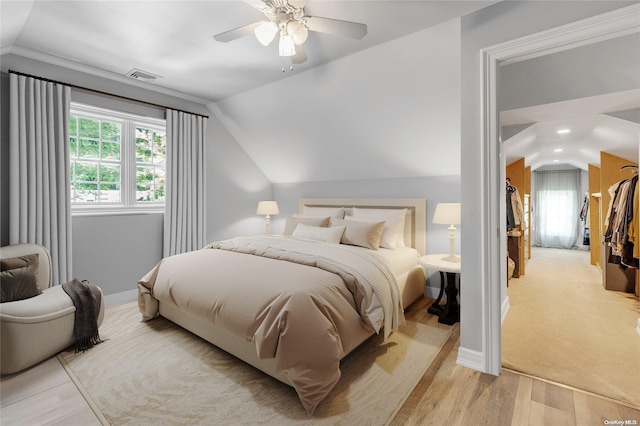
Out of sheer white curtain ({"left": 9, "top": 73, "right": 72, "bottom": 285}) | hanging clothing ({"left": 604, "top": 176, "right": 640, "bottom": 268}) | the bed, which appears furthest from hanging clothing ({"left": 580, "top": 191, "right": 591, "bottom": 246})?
sheer white curtain ({"left": 9, "top": 73, "right": 72, "bottom": 285})

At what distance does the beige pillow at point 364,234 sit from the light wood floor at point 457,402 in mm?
1456

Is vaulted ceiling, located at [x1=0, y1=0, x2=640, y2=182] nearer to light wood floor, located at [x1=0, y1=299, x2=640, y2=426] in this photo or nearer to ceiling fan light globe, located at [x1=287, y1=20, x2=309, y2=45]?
ceiling fan light globe, located at [x1=287, y1=20, x2=309, y2=45]

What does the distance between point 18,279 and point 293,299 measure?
216 centimetres

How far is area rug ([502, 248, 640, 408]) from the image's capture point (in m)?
2.04

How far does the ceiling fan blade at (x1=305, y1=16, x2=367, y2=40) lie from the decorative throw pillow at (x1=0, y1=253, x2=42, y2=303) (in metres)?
2.79

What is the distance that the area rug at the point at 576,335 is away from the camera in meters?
2.04

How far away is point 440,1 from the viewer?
2.09m

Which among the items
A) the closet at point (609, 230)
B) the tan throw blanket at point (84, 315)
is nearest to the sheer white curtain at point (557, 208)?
the closet at point (609, 230)

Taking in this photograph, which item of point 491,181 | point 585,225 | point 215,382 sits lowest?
point 215,382

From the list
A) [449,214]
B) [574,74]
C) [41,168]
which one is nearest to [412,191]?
[449,214]

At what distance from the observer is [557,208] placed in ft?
25.5

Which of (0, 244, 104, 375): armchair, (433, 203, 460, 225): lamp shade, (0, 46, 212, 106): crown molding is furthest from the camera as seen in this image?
(433, 203, 460, 225): lamp shade

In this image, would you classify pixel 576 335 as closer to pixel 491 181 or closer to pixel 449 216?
pixel 449 216

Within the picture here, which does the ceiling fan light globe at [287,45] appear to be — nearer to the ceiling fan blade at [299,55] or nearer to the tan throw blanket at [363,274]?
the ceiling fan blade at [299,55]
